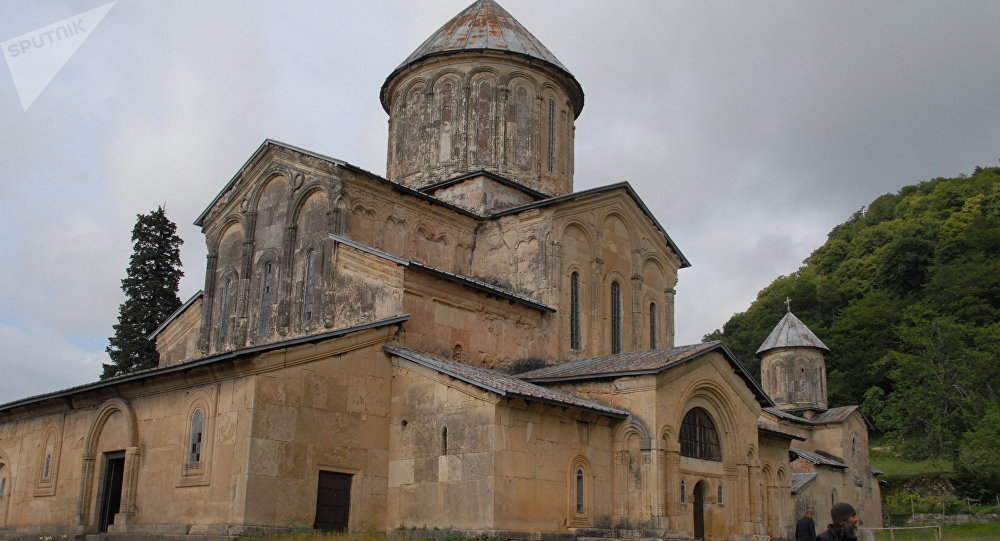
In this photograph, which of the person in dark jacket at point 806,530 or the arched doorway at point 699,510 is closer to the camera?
the person in dark jacket at point 806,530

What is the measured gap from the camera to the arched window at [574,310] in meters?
21.8

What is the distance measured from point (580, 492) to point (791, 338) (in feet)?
82.9

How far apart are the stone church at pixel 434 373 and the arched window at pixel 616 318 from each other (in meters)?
0.07

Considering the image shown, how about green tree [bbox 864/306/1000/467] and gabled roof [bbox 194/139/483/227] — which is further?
green tree [bbox 864/306/1000/467]

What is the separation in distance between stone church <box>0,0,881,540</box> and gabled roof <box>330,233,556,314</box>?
0.06 m

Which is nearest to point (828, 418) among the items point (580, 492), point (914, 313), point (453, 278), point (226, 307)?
point (914, 313)

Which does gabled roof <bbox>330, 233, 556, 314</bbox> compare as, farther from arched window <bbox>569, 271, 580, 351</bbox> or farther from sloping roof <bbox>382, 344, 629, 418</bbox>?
sloping roof <bbox>382, 344, 629, 418</bbox>

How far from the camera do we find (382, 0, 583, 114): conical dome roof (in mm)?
25516

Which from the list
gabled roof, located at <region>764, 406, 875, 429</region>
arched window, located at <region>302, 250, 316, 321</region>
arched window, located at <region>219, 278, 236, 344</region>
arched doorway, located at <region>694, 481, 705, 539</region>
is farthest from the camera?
gabled roof, located at <region>764, 406, 875, 429</region>

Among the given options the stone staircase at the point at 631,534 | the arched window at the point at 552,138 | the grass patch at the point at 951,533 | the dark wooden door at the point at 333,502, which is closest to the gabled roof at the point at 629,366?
the stone staircase at the point at 631,534

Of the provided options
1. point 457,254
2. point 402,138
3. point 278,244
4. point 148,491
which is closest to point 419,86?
point 402,138

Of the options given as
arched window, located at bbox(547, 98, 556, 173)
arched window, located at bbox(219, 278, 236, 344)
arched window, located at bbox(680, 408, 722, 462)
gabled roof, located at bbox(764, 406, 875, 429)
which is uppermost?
arched window, located at bbox(547, 98, 556, 173)

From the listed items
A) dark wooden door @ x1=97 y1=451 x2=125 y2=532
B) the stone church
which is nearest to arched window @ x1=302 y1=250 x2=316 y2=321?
the stone church

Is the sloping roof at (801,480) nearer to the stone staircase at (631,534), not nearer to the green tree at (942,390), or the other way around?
the green tree at (942,390)
